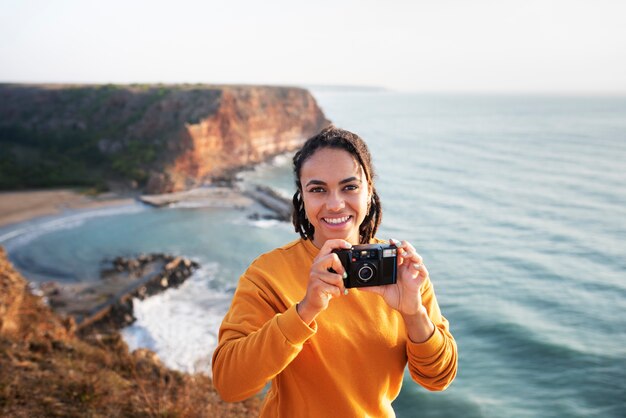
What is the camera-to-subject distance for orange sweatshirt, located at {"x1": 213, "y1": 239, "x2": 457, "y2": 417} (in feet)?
6.37

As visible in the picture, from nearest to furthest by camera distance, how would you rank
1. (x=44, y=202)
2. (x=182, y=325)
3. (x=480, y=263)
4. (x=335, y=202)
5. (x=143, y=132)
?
(x=335, y=202)
(x=182, y=325)
(x=480, y=263)
(x=44, y=202)
(x=143, y=132)

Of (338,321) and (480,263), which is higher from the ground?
(338,321)

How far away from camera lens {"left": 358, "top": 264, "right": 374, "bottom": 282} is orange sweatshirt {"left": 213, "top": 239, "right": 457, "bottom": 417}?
0.61 feet

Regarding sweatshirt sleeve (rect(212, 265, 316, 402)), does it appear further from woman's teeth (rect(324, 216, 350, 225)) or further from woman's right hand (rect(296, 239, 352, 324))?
woman's teeth (rect(324, 216, 350, 225))

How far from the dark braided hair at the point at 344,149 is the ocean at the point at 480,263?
1130 cm

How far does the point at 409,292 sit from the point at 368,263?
0.66 feet

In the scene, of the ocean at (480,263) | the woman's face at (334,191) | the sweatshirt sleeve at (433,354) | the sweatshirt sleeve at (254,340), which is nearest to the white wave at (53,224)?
the ocean at (480,263)

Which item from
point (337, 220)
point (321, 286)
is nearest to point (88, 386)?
point (337, 220)

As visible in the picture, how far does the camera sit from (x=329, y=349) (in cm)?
197

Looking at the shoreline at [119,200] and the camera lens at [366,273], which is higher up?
the camera lens at [366,273]

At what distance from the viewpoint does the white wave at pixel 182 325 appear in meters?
14.8

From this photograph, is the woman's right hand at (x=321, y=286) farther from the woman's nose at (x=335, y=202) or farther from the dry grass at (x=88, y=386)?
the dry grass at (x=88, y=386)

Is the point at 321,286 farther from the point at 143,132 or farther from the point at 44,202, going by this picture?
the point at 143,132

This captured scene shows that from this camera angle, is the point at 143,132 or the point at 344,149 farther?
the point at 143,132
